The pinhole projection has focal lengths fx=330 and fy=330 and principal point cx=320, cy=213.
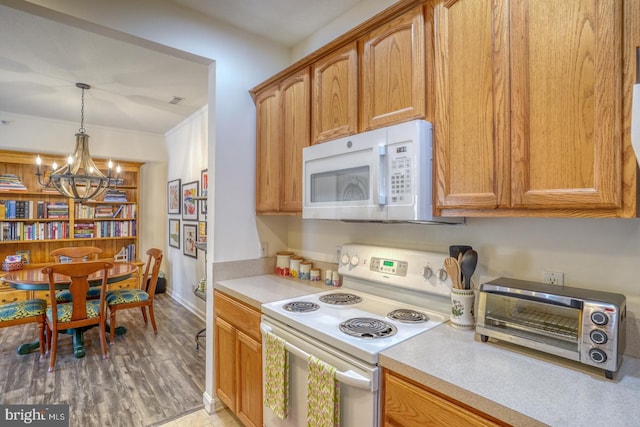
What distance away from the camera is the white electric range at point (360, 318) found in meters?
1.20

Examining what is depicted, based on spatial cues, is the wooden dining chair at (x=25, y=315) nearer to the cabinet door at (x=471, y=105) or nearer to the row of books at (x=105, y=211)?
the row of books at (x=105, y=211)

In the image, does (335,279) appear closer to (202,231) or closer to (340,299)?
(340,299)

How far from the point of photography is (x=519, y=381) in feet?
3.18

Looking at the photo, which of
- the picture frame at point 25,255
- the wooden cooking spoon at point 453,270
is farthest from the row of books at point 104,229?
the wooden cooking spoon at point 453,270

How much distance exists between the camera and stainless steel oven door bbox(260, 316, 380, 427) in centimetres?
116

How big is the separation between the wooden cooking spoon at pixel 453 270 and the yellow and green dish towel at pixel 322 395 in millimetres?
629

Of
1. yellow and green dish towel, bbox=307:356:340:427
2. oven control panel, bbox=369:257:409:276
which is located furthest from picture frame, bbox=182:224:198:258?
yellow and green dish towel, bbox=307:356:340:427

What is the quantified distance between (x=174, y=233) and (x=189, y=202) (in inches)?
32.0

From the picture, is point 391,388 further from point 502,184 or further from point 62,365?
point 62,365

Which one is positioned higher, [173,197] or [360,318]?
[173,197]

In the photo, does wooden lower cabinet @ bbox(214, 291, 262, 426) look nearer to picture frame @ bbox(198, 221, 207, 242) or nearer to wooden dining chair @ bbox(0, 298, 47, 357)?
picture frame @ bbox(198, 221, 207, 242)

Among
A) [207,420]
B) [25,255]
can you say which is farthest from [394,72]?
[25,255]

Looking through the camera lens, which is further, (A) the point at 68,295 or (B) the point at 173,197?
(B) the point at 173,197

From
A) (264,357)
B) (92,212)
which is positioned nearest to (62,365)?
(264,357)
